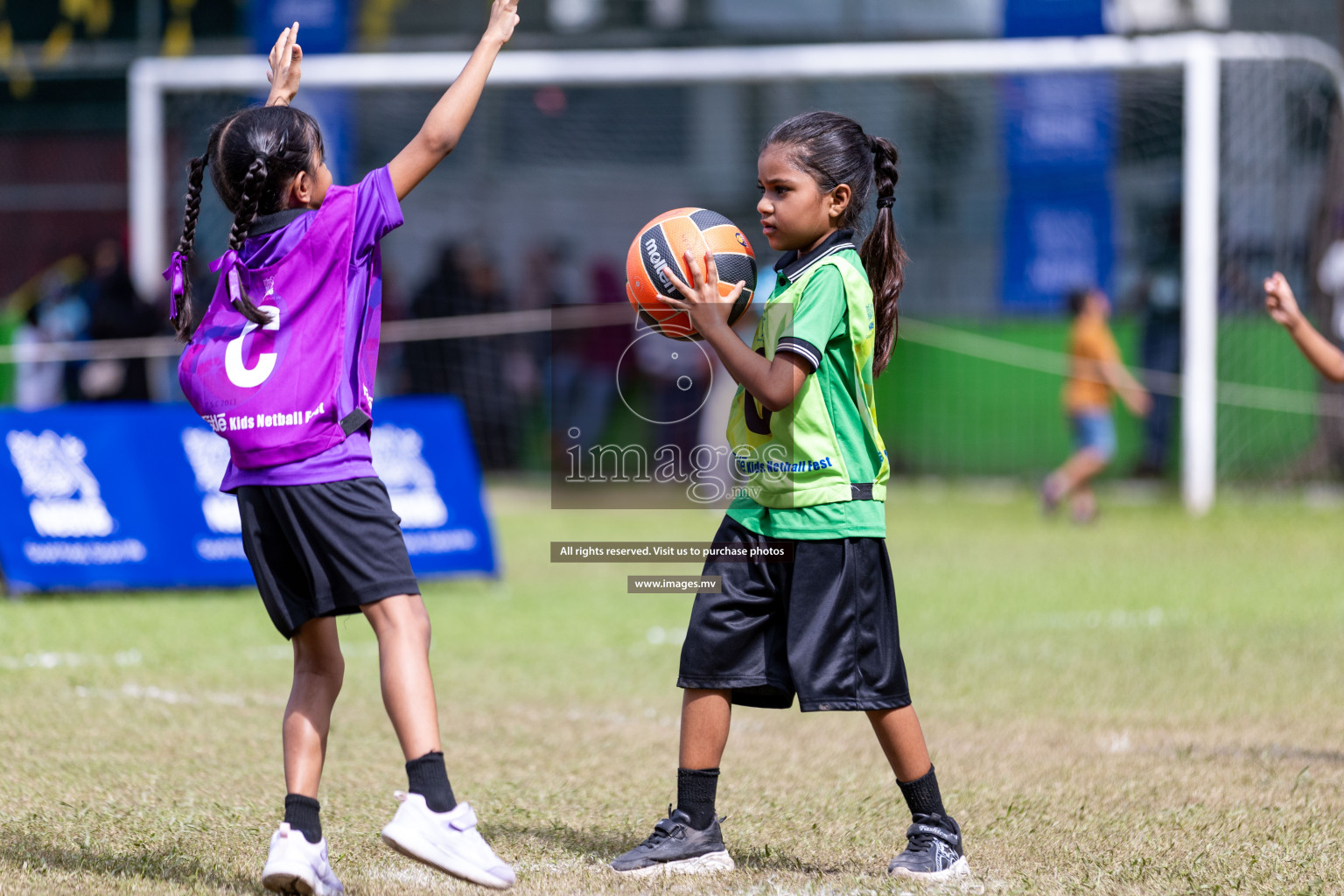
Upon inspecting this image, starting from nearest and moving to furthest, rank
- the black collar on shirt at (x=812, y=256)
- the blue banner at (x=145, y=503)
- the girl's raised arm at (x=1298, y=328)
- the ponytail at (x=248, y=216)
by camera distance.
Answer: the ponytail at (x=248, y=216) < the black collar on shirt at (x=812, y=256) < the girl's raised arm at (x=1298, y=328) < the blue banner at (x=145, y=503)

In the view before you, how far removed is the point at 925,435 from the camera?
17984mm

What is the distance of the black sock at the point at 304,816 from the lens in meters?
3.78

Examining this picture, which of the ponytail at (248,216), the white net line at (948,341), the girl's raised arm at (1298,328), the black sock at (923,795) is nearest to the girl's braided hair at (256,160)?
the ponytail at (248,216)

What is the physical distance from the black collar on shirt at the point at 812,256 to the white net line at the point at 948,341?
37.5 ft

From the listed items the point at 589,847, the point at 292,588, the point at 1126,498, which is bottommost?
the point at 1126,498

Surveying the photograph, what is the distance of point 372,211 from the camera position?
3871mm

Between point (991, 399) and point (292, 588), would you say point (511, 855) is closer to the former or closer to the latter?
point (292, 588)

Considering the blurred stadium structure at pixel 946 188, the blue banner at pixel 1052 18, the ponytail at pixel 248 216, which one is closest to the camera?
the ponytail at pixel 248 216

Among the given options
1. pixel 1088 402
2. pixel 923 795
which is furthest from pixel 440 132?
pixel 1088 402

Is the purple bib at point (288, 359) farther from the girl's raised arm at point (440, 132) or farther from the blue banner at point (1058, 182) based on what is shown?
the blue banner at point (1058, 182)

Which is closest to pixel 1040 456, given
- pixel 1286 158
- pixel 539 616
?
pixel 1286 158

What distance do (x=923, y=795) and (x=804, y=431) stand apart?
95 centimetres

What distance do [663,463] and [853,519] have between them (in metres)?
12.8

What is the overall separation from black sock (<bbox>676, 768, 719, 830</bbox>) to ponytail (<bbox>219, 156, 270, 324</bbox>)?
1.53 m
